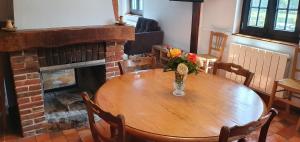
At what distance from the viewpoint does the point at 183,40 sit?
5.18m

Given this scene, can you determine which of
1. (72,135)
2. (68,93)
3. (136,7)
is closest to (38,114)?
(72,135)

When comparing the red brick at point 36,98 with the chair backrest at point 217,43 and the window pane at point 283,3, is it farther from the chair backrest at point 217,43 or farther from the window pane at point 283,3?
the window pane at point 283,3

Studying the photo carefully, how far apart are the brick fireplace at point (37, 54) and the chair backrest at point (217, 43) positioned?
5.87 feet

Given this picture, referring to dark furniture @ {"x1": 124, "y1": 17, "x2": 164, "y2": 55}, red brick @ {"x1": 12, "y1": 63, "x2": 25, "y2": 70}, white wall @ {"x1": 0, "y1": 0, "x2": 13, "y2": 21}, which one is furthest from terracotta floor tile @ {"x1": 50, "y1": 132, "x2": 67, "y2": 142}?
dark furniture @ {"x1": 124, "y1": 17, "x2": 164, "y2": 55}

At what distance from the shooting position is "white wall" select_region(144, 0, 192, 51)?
16.5 feet

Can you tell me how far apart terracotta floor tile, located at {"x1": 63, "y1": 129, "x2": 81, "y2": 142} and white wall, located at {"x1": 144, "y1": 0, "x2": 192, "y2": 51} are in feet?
9.75

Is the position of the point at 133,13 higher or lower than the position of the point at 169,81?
higher

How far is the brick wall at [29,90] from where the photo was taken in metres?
2.51

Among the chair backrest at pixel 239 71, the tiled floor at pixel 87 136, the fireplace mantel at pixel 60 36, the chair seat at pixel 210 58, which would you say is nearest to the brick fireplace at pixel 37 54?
the fireplace mantel at pixel 60 36

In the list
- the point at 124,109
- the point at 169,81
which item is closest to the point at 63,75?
the point at 169,81

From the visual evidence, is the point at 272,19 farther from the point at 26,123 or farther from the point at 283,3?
the point at 26,123

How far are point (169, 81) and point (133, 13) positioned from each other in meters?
5.37

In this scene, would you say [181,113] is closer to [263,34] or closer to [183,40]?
[263,34]

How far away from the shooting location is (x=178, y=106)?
1732 millimetres
